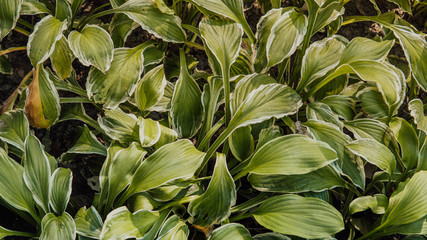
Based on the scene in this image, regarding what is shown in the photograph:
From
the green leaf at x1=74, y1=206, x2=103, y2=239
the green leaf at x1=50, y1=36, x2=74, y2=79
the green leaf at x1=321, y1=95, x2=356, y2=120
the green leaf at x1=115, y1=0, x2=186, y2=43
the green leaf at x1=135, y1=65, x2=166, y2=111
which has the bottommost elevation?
the green leaf at x1=74, y1=206, x2=103, y2=239

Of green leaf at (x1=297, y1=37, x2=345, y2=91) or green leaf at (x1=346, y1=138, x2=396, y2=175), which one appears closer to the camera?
green leaf at (x1=346, y1=138, x2=396, y2=175)

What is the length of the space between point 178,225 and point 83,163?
49 centimetres

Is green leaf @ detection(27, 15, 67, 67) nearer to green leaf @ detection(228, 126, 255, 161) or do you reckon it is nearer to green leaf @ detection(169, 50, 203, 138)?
green leaf @ detection(169, 50, 203, 138)

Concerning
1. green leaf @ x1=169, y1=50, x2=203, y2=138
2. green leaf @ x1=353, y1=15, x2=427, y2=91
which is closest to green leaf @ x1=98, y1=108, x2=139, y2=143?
green leaf @ x1=169, y1=50, x2=203, y2=138

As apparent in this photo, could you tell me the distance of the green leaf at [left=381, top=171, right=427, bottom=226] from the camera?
116 cm

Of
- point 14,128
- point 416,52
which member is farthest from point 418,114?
point 14,128

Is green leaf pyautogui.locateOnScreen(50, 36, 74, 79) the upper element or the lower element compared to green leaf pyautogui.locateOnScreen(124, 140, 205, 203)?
upper

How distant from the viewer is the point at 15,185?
3.82 feet

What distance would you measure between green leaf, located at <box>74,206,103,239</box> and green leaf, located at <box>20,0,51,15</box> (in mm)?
648

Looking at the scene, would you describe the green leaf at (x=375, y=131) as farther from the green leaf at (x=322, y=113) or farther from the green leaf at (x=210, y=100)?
the green leaf at (x=210, y=100)

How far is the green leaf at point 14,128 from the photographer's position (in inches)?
49.7

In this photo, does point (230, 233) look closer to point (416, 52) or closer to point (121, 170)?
point (121, 170)

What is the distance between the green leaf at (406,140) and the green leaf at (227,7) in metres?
0.56

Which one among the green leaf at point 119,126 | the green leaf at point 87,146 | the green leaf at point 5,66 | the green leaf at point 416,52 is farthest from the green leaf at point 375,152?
the green leaf at point 5,66
